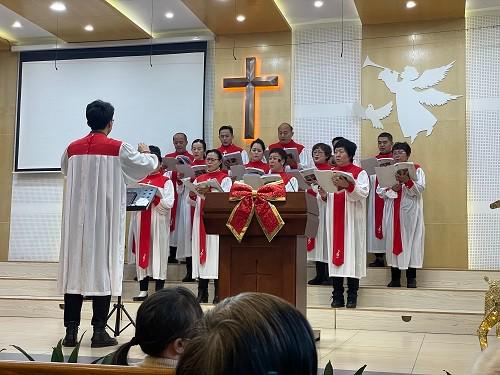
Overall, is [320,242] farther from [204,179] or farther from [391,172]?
[204,179]

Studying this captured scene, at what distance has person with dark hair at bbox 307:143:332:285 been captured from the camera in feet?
25.3

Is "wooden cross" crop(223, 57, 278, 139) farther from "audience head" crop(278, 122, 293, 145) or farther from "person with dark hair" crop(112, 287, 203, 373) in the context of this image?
"person with dark hair" crop(112, 287, 203, 373)

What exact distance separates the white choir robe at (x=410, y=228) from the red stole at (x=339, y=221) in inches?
40.0

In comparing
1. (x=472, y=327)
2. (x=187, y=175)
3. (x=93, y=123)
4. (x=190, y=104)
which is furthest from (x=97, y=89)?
(x=472, y=327)

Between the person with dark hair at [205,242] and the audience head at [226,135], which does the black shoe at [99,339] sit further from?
the audience head at [226,135]

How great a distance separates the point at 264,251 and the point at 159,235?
3548 millimetres

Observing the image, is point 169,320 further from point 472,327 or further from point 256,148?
point 256,148

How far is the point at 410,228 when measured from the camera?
25.6 ft

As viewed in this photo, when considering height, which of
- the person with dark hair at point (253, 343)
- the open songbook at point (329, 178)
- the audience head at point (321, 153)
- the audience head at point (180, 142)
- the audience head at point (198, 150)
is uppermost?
the audience head at point (180, 142)

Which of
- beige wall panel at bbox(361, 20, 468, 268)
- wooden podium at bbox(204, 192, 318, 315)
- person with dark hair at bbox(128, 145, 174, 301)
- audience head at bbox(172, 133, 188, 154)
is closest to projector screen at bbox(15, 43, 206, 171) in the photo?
audience head at bbox(172, 133, 188, 154)

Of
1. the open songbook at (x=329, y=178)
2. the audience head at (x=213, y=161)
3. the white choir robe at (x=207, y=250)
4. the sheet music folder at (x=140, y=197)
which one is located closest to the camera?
the sheet music folder at (x=140, y=197)

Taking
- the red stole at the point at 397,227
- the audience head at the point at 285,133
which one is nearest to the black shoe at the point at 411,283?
the red stole at the point at 397,227

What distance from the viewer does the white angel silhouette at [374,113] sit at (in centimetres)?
943

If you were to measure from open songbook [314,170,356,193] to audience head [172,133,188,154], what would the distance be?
121 inches
